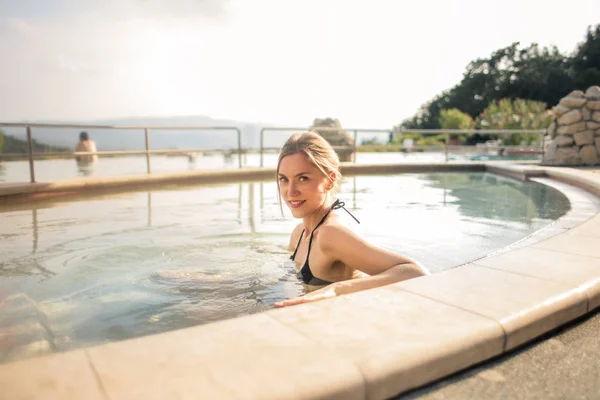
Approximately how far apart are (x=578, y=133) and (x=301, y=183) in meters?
9.73

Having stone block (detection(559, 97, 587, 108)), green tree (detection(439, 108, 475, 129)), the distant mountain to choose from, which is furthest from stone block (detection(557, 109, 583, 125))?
green tree (detection(439, 108, 475, 129))

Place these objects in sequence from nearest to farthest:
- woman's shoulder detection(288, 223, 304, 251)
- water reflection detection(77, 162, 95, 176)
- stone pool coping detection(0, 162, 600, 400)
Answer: stone pool coping detection(0, 162, 600, 400)
woman's shoulder detection(288, 223, 304, 251)
water reflection detection(77, 162, 95, 176)

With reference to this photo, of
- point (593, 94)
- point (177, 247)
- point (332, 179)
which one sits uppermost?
point (593, 94)

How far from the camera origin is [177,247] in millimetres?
3533

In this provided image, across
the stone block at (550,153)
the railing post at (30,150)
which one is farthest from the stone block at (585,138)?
the railing post at (30,150)

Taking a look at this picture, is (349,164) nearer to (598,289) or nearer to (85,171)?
(85,171)

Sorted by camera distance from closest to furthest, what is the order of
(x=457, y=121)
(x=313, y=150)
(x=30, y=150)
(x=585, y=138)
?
(x=313, y=150), (x=30, y=150), (x=585, y=138), (x=457, y=121)

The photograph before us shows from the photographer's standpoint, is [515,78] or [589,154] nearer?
[589,154]

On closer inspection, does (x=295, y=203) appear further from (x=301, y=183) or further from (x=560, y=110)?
(x=560, y=110)

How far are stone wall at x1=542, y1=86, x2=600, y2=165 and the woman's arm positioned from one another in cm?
940

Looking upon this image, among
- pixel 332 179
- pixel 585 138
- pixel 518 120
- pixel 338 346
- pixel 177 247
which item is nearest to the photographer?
pixel 338 346

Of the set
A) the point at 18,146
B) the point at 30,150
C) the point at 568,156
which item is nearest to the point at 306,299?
the point at 30,150

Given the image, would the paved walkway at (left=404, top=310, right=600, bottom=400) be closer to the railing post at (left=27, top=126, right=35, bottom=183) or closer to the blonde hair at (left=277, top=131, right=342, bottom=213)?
the blonde hair at (left=277, top=131, right=342, bottom=213)

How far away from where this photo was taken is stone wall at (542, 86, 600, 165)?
9789 millimetres
